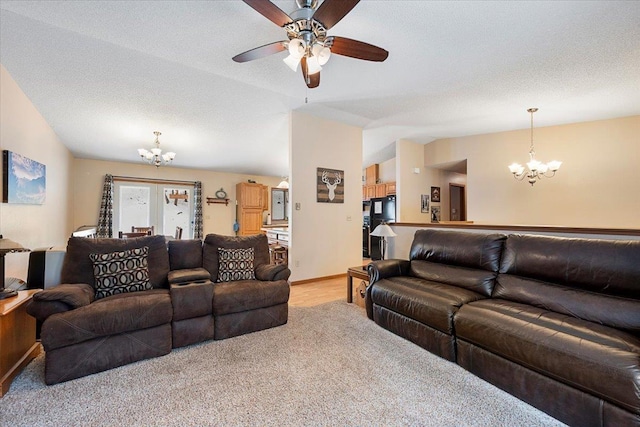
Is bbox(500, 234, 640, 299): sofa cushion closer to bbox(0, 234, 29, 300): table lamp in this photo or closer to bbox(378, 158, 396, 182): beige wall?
bbox(0, 234, 29, 300): table lamp

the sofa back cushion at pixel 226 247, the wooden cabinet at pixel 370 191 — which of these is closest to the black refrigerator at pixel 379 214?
the wooden cabinet at pixel 370 191

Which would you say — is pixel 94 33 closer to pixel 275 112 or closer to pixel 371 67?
pixel 275 112

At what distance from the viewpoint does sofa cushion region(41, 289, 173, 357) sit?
5.84 ft

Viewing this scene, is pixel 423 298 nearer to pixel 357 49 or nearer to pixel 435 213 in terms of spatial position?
pixel 357 49

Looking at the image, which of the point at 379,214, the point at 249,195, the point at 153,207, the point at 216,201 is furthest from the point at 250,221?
the point at 379,214

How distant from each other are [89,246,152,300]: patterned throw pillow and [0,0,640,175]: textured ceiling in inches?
87.6

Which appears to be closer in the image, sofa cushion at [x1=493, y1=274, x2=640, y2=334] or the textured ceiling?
sofa cushion at [x1=493, y1=274, x2=640, y2=334]

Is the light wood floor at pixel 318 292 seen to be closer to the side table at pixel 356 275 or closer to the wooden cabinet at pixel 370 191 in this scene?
the side table at pixel 356 275

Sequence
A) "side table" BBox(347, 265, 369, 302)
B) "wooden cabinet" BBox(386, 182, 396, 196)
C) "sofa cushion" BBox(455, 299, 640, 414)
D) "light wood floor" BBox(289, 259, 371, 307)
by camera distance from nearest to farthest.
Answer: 1. "sofa cushion" BBox(455, 299, 640, 414)
2. "side table" BBox(347, 265, 369, 302)
3. "light wood floor" BBox(289, 259, 371, 307)
4. "wooden cabinet" BBox(386, 182, 396, 196)

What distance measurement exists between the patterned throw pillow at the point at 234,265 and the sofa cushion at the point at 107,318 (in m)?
0.62

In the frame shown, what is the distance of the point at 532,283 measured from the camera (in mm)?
2090

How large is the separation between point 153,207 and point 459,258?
729 cm

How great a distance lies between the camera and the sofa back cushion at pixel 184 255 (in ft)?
9.27

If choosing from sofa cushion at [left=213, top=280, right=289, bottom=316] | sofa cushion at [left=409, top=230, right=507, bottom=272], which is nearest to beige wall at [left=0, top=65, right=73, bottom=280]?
sofa cushion at [left=213, top=280, right=289, bottom=316]
